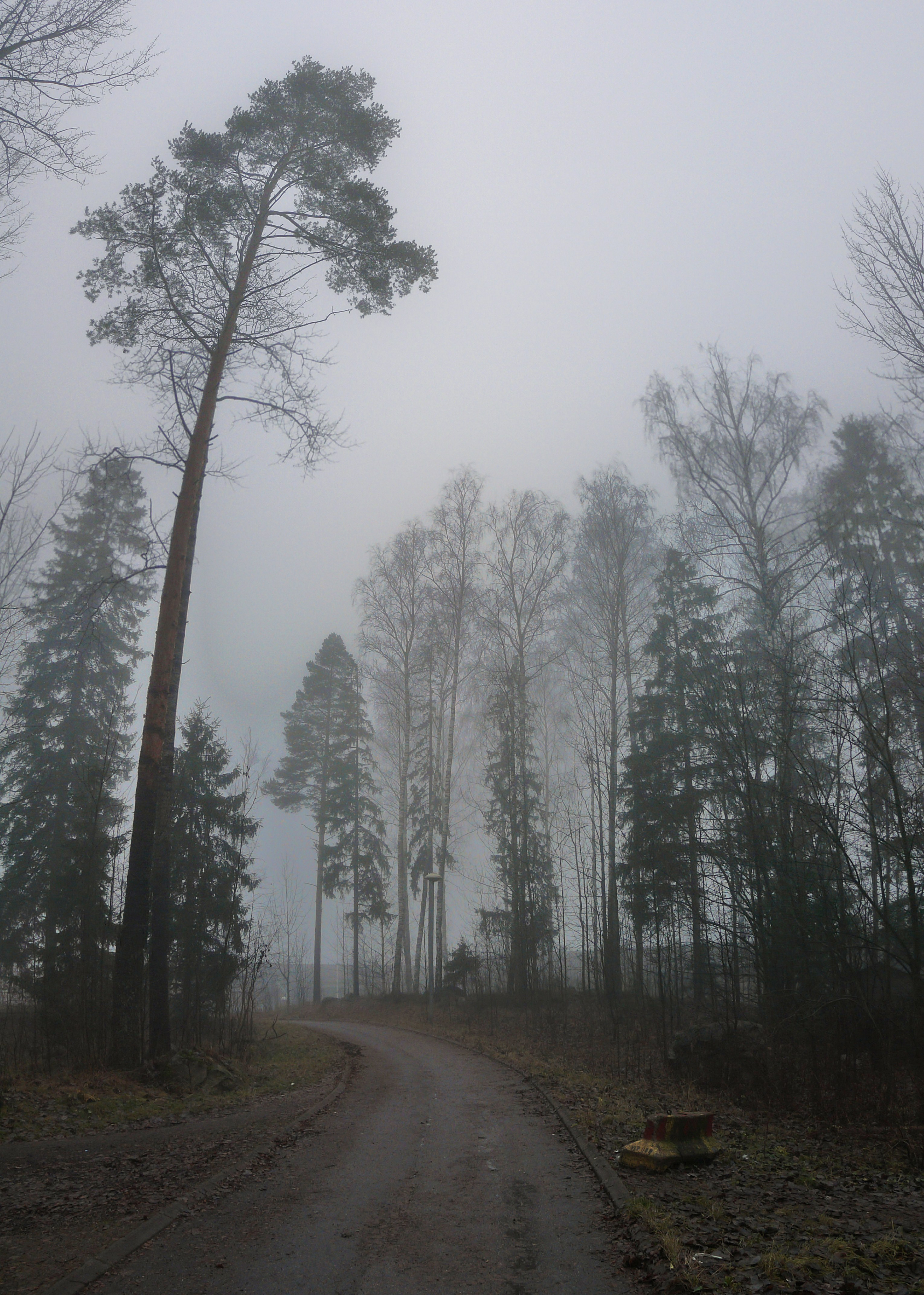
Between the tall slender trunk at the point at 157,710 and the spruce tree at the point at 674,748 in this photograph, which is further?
the spruce tree at the point at 674,748

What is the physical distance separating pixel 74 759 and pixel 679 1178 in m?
19.4

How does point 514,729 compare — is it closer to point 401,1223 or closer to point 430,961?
point 430,961

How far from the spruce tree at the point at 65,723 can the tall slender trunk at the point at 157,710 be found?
3.23m

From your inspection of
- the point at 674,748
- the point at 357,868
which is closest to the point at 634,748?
the point at 674,748

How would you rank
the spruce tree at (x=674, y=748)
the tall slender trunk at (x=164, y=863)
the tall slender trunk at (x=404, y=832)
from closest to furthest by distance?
the tall slender trunk at (x=164, y=863), the spruce tree at (x=674, y=748), the tall slender trunk at (x=404, y=832)

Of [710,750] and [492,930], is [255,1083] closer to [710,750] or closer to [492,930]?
[710,750]

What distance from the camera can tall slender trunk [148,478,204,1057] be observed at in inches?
416

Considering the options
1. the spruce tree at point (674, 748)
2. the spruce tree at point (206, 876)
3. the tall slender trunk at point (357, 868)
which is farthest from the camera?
the tall slender trunk at point (357, 868)

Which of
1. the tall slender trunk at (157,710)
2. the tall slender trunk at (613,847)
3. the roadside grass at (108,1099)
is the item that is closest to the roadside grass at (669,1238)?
the roadside grass at (108,1099)

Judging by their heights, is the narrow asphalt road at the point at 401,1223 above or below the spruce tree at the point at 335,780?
below

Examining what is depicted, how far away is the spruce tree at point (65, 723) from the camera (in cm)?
1744

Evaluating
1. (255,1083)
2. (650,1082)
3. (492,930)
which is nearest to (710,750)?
(650,1082)

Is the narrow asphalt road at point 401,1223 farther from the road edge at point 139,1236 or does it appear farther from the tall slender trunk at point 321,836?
the tall slender trunk at point 321,836

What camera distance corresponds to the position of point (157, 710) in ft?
36.0
